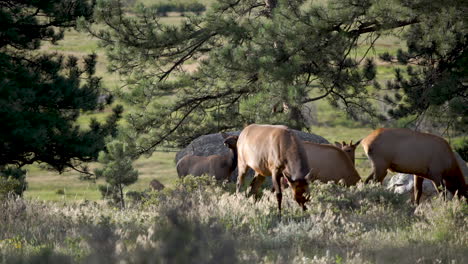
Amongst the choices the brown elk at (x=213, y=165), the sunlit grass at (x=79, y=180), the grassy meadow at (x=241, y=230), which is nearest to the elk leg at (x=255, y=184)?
the grassy meadow at (x=241, y=230)

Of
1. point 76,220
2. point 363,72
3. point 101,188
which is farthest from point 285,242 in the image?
point 101,188

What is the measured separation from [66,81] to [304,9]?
438 inches

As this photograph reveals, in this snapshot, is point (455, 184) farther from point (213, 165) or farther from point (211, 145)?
point (211, 145)

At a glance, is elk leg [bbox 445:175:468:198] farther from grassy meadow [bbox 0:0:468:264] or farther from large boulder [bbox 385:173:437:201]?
large boulder [bbox 385:173:437:201]

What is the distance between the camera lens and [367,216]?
352 inches

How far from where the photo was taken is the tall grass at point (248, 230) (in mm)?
5359

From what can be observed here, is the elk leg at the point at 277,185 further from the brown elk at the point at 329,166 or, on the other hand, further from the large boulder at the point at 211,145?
the large boulder at the point at 211,145

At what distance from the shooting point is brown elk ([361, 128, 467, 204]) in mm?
11500

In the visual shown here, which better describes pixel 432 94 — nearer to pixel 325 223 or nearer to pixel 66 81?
pixel 325 223

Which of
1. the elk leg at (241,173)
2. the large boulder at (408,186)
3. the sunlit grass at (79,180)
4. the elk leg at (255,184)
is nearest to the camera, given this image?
the elk leg at (255,184)

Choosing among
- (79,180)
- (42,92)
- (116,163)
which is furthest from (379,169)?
(79,180)

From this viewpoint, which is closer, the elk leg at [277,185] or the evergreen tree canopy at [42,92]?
the elk leg at [277,185]

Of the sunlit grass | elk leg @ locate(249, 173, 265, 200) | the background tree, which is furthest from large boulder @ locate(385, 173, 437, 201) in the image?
the sunlit grass

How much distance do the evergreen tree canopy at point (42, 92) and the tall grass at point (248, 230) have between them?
13468mm
